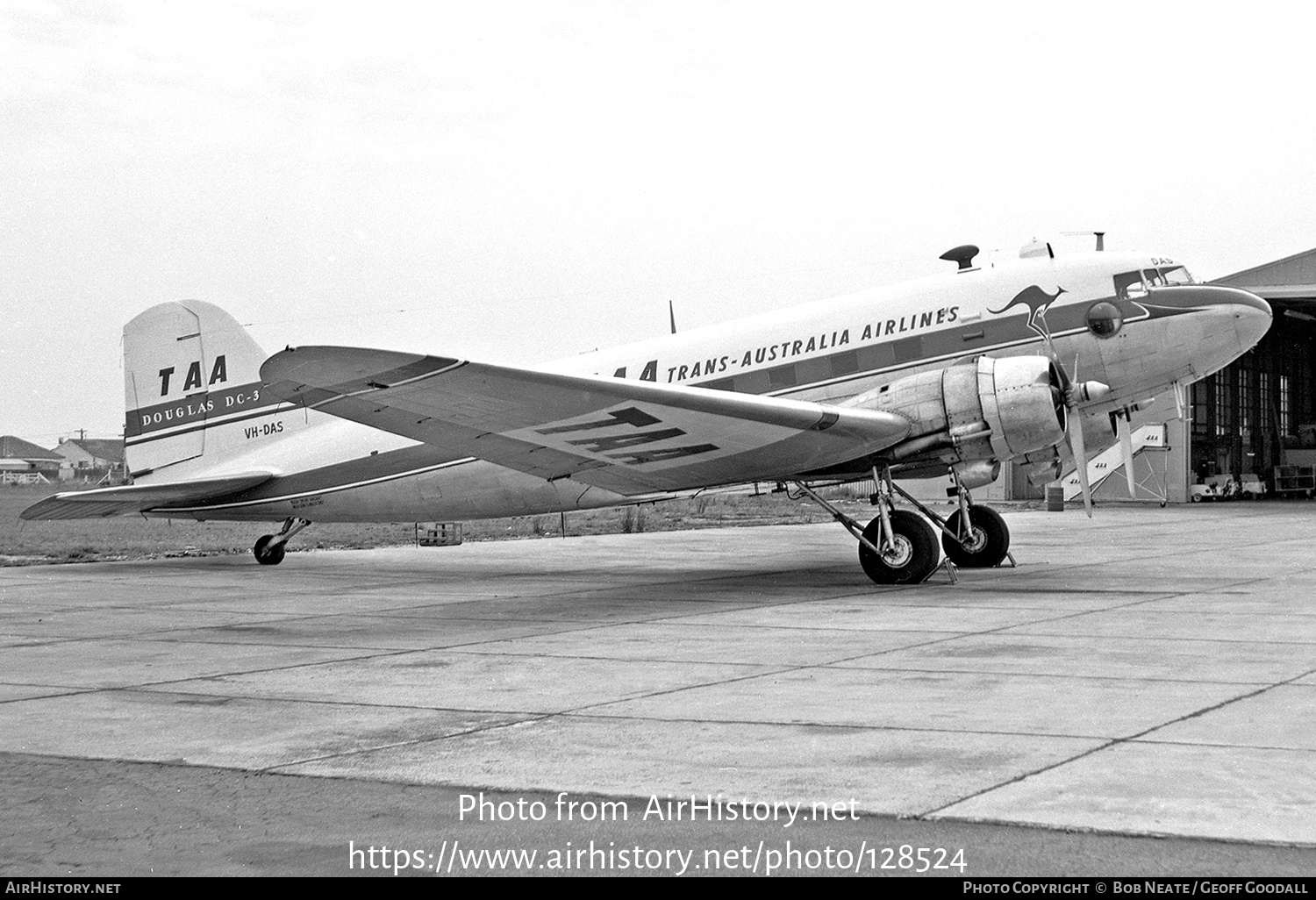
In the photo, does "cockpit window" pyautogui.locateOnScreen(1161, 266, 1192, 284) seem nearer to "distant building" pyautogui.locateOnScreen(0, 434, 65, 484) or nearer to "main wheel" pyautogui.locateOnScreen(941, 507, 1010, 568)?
"main wheel" pyautogui.locateOnScreen(941, 507, 1010, 568)

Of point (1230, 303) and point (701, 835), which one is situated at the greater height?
point (1230, 303)

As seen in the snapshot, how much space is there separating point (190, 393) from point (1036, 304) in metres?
12.1

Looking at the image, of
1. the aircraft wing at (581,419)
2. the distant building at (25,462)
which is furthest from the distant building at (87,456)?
the aircraft wing at (581,419)

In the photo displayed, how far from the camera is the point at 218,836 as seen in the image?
4355 millimetres

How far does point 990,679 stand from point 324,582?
10.6m

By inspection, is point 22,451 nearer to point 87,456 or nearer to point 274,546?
point 87,456

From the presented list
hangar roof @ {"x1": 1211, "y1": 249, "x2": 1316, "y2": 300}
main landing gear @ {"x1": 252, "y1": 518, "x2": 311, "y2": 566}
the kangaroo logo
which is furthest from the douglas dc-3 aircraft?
hangar roof @ {"x1": 1211, "y1": 249, "x2": 1316, "y2": 300}

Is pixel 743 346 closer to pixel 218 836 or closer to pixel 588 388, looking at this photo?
pixel 588 388

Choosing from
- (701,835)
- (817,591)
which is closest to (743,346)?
(817,591)

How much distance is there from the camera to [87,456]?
151375 mm

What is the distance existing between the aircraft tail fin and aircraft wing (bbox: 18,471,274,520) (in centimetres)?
60

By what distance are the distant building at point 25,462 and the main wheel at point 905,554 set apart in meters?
112
